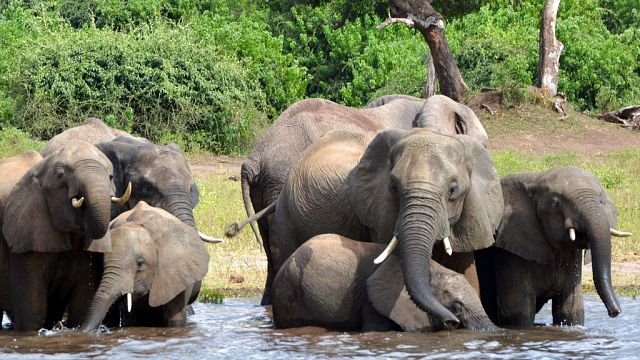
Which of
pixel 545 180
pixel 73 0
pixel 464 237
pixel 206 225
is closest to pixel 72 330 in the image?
pixel 464 237

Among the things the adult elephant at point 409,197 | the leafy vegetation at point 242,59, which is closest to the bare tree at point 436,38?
the leafy vegetation at point 242,59

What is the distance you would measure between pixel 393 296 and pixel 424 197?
2.45 feet

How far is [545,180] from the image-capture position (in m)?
9.48

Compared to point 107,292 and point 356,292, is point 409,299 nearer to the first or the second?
point 356,292

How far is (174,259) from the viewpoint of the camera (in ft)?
31.8

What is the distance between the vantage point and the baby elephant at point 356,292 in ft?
29.5

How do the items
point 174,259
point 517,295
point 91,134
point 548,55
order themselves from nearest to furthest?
1. point 517,295
2. point 174,259
3. point 91,134
4. point 548,55

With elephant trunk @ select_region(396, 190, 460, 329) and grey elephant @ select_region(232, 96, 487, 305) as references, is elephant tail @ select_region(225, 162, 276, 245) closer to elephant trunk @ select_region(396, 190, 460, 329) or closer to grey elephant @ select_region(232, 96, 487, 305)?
grey elephant @ select_region(232, 96, 487, 305)

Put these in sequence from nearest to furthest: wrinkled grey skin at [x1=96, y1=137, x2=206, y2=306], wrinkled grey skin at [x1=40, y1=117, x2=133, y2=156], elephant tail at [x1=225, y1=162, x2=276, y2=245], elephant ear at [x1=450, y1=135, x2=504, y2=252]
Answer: elephant ear at [x1=450, y1=135, x2=504, y2=252], wrinkled grey skin at [x1=96, y1=137, x2=206, y2=306], elephant tail at [x1=225, y1=162, x2=276, y2=245], wrinkled grey skin at [x1=40, y1=117, x2=133, y2=156]

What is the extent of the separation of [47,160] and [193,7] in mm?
19872

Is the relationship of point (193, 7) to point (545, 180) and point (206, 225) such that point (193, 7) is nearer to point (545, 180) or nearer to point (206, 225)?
point (206, 225)

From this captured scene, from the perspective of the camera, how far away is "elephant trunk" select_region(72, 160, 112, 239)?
880 centimetres

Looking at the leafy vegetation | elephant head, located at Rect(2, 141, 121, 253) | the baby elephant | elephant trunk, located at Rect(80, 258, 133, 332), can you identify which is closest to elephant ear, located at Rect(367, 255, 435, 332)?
the baby elephant

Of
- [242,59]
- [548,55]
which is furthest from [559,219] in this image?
[242,59]
